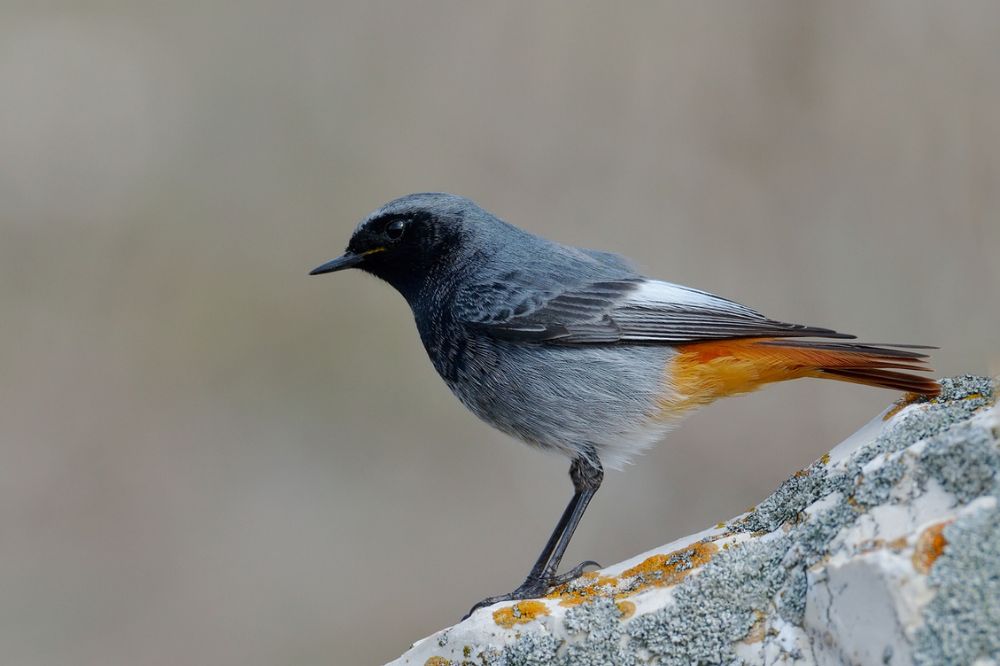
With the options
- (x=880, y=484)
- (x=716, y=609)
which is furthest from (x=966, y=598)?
(x=716, y=609)

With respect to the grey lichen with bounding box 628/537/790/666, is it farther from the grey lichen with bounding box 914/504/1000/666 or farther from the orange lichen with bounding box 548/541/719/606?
the grey lichen with bounding box 914/504/1000/666

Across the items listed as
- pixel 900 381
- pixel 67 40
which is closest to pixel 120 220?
pixel 67 40

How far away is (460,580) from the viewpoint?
6.59 m

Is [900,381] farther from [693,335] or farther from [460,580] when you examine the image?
[460,580]

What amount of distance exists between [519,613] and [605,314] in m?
1.37

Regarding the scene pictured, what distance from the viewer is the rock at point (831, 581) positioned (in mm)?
2092

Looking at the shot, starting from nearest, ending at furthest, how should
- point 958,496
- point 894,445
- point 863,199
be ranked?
point 958,496
point 894,445
point 863,199

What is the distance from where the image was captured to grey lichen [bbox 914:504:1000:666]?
1988mm

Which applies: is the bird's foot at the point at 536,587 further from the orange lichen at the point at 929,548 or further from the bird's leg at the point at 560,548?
the orange lichen at the point at 929,548

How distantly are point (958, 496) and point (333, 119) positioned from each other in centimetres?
599

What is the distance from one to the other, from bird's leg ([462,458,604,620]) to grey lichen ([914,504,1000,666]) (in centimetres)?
169

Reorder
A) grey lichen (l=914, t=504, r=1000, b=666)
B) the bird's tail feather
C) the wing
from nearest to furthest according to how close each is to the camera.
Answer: grey lichen (l=914, t=504, r=1000, b=666) → the bird's tail feather → the wing

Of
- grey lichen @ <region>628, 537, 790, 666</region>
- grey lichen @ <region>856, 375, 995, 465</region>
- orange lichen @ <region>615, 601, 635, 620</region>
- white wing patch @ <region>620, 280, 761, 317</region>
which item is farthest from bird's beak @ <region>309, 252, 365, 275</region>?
grey lichen @ <region>856, 375, 995, 465</region>

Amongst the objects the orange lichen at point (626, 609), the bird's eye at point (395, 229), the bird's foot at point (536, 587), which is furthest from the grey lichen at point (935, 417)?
the bird's eye at point (395, 229)
